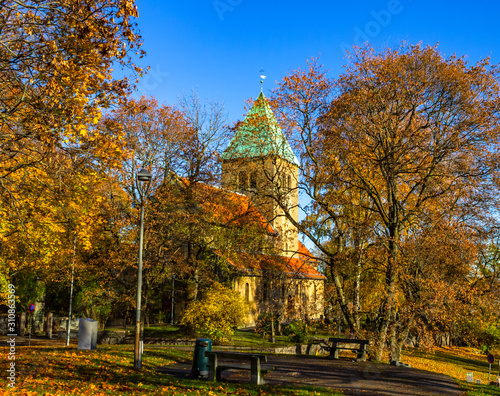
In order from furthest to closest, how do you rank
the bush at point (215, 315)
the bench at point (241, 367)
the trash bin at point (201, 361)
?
the bush at point (215, 315)
the trash bin at point (201, 361)
the bench at point (241, 367)

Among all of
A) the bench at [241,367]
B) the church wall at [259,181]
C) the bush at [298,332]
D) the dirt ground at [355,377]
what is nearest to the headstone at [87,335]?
the dirt ground at [355,377]

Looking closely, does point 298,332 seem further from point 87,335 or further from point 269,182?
point 87,335

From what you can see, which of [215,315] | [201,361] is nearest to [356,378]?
[201,361]

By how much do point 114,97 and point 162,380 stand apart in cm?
693

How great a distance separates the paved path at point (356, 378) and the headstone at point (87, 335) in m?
3.97

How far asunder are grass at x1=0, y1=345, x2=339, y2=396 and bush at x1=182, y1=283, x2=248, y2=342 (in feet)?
35.9

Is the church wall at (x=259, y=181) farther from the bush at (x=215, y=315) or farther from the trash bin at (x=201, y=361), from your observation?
the trash bin at (x=201, y=361)

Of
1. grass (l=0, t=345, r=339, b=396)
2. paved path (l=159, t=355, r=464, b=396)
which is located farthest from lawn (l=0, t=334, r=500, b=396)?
paved path (l=159, t=355, r=464, b=396)

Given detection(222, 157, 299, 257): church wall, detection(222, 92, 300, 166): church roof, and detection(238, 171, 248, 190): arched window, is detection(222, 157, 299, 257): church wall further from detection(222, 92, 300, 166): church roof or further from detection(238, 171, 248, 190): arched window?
detection(222, 92, 300, 166): church roof

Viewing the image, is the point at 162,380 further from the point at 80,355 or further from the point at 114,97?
the point at 114,97

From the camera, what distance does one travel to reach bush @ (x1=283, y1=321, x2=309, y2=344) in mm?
29938

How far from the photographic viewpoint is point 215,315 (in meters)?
24.2

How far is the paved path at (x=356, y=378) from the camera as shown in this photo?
11398 mm

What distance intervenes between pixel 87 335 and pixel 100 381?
6375 mm
